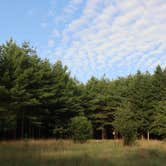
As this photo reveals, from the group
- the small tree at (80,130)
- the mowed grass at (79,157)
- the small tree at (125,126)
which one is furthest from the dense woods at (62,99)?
the mowed grass at (79,157)

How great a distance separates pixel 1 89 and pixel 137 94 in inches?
963

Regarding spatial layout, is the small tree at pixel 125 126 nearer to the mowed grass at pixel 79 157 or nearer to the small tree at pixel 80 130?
the small tree at pixel 80 130

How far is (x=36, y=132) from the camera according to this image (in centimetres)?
4956

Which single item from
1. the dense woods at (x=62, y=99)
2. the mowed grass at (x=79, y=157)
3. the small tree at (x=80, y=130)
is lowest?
the mowed grass at (x=79, y=157)

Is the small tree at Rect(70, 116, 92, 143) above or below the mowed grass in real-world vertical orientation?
above

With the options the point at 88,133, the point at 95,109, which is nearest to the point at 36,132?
the point at 95,109

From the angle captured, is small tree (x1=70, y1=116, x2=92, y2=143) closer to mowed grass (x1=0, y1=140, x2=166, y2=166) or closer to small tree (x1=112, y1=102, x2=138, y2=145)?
small tree (x1=112, y1=102, x2=138, y2=145)

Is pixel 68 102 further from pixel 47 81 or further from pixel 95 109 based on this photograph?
pixel 95 109

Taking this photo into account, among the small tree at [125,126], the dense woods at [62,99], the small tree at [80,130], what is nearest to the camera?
the small tree at [125,126]

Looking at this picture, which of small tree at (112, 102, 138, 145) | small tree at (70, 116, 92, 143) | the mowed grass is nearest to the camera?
the mowed grass

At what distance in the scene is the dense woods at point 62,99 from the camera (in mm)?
31484

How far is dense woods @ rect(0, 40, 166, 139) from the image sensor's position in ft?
103

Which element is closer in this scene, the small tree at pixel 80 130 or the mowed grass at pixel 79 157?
the mowed grass at pixel 79 157

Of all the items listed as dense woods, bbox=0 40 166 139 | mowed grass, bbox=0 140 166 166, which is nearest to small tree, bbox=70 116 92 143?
dense woods, bbox=0 40 166 139
